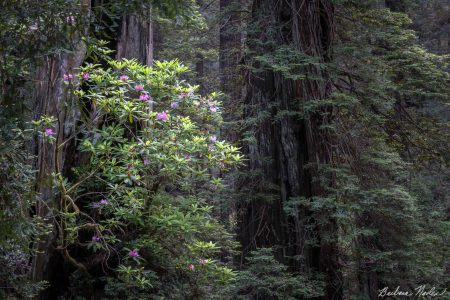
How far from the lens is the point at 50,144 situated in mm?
5383

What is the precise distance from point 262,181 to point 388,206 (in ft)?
5.49

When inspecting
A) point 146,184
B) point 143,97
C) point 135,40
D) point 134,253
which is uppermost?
point 135,40

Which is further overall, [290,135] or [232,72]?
[232,72]

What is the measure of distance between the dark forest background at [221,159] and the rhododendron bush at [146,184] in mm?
23

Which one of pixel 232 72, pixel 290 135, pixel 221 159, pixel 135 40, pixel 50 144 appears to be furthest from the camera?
pixel 232 72

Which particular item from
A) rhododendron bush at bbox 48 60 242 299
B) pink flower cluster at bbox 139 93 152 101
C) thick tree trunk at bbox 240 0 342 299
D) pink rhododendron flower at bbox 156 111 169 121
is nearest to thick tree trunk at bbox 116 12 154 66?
rhododendron bush at bbox 48 60 242 299

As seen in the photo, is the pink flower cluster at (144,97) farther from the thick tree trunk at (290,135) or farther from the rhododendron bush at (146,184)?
the thick tree trunk at (290,135)

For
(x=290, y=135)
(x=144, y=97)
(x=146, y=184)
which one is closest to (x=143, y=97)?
(x=144, y=97)

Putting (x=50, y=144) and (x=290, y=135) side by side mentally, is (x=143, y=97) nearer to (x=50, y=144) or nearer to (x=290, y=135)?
(x=50, y=144)

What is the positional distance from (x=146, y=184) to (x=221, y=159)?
79 cm

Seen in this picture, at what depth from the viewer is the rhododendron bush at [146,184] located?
470cm

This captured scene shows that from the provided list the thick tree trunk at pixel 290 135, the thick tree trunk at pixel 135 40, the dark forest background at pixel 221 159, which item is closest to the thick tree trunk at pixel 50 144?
the dark forest background at pixel 221 159

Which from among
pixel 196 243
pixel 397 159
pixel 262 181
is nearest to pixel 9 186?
pixel 196 243

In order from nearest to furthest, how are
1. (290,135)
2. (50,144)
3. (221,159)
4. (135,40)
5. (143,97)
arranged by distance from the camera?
(143,97), (221,159), (50,144), (135,40), (290,135)
